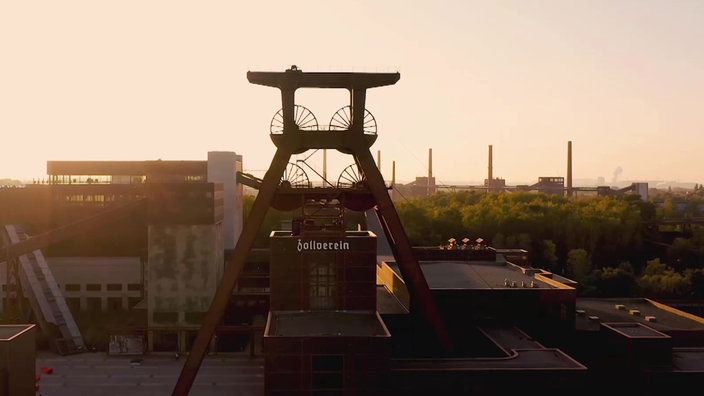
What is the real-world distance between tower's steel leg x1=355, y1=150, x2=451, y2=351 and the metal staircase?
2897cm

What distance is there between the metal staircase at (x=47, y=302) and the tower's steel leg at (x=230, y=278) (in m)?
19.0

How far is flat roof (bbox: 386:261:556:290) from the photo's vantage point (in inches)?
1754

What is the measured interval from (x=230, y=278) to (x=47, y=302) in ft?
93.2

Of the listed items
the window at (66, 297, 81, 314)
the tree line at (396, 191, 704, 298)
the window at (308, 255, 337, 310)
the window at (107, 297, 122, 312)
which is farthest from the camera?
the tree line at (396, 191, 704, 298)

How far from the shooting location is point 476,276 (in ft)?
163

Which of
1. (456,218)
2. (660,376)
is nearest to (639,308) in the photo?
(660,376)

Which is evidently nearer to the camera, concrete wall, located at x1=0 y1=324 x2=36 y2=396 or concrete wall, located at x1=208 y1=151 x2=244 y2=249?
concrete wall, located at x1=0 y1=324 x2=36 y2=396

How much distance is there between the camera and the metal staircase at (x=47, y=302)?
1987 inches

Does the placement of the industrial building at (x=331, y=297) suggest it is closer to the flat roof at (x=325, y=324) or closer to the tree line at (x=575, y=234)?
the flat roof at (x=325, y=324)

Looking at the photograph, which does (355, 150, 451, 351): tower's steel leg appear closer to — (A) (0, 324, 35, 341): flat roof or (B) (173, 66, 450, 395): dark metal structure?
(B) (173, 66, 450, 395): dark metal structure

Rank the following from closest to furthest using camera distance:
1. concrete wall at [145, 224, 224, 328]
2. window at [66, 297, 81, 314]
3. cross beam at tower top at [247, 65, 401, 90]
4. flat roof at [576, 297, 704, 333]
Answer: cross beam at tower top at [247, 65, 401, 90]
flat roof at [576, 297, 704, 333]
concrete wall at [145, 224, 224, 328]
window at [66, 297, 81, 314]

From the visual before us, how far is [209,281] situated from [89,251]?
18.0 meters

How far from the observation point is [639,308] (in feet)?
174

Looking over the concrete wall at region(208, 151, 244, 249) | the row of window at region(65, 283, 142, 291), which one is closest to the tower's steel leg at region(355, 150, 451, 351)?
the row of window at region(65, 283, 142, 291)
